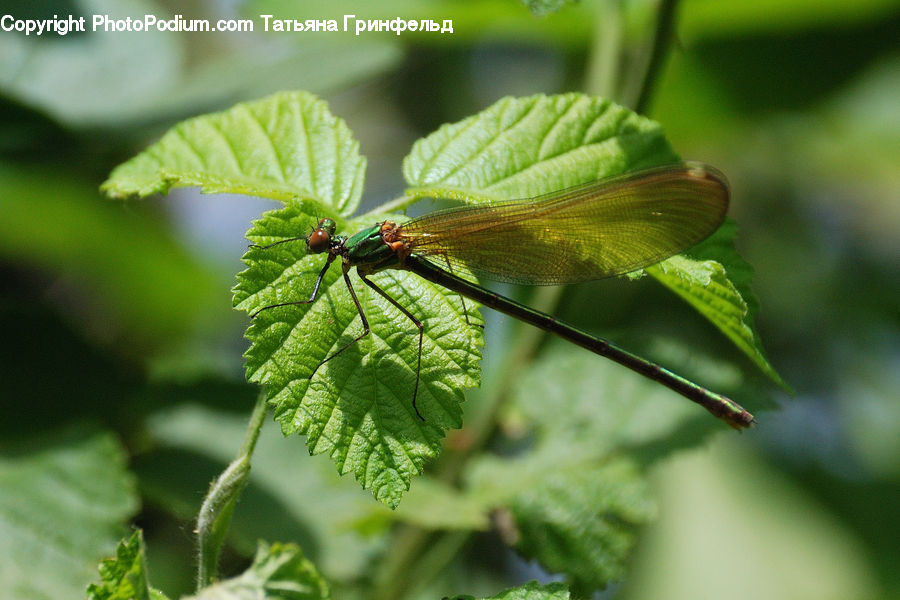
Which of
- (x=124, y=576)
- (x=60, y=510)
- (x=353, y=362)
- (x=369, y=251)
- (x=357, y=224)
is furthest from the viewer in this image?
(x=60, y=510)

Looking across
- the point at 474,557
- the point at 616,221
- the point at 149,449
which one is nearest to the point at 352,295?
the point at 616,221

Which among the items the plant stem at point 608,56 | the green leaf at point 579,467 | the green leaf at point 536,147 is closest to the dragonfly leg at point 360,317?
the green leaf at point 536,147

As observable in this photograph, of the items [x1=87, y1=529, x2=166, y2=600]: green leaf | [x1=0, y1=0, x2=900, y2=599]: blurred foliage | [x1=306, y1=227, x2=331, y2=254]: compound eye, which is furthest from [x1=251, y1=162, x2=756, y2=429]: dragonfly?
[x1=87, y1=529, x2=166, y2=600]: green leaf

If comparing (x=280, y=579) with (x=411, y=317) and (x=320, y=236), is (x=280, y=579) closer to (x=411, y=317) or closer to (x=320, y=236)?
(x=411, y=317)

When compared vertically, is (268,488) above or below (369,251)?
below

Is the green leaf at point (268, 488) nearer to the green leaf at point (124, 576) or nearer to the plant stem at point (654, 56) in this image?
the green leaf at point (124, 576)

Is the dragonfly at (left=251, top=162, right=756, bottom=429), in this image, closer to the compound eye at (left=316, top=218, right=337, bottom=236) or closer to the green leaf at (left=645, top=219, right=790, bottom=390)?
the compound eye at (left=316, top=218, right=337, bottom=236)

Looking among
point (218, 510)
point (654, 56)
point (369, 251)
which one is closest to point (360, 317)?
point (369, 251)
